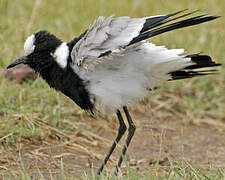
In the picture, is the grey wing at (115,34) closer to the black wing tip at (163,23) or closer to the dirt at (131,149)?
the black wing tip at (163,23)

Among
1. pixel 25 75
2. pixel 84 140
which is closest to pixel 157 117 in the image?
pixel 84 140

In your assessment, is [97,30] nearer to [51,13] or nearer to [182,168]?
[182,168]

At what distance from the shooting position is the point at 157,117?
17.1 ft

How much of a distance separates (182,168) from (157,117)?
78.5 inches

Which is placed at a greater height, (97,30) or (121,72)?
(97,30)

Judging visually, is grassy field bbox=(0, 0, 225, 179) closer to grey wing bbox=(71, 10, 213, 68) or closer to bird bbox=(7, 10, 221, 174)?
bird bbox=(7, 10, 221, 174)

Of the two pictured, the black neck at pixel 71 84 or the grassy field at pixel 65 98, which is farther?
the grassy field at pixel 65 98

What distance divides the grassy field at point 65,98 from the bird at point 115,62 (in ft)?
1.44

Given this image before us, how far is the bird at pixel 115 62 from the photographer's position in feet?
10.9

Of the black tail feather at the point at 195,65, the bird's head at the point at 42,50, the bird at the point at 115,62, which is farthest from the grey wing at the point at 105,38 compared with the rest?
the black tail feather at the point at 195,65

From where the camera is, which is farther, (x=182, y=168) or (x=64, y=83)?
(x=64, y=83)

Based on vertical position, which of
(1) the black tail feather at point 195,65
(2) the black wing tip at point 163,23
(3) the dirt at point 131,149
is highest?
(2) the black wing tip at point 163,23

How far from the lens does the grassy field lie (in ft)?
14.2

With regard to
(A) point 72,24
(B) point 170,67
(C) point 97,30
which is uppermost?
(A) point 72,24
